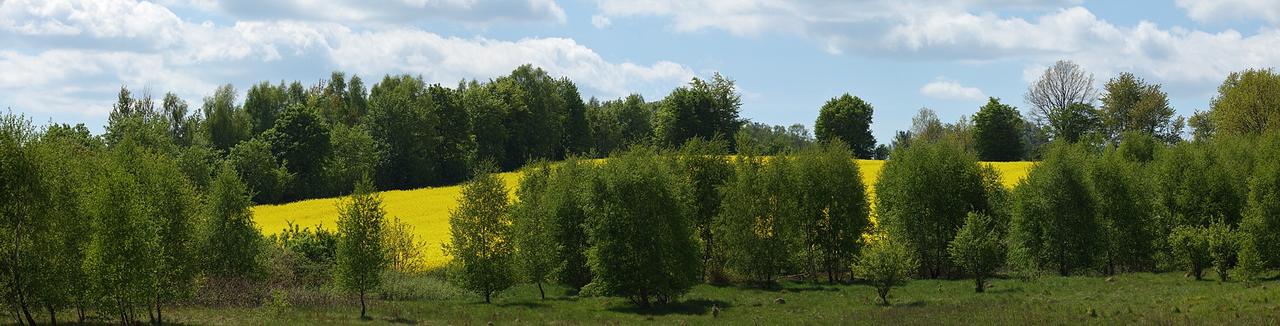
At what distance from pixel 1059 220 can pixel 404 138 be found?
256 ft

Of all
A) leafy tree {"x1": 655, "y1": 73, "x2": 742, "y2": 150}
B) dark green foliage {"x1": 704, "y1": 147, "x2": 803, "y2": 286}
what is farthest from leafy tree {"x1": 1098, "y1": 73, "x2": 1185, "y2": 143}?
dark green foliage {"x1": 704, "y1": 147, "x2": 803, "y2": 286}

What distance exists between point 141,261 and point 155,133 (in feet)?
211

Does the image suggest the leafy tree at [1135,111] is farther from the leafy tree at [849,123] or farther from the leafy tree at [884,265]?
the leafy tree at [884,265]

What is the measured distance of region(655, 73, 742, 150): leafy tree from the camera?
134250mm

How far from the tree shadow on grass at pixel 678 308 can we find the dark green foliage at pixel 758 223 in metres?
7.93

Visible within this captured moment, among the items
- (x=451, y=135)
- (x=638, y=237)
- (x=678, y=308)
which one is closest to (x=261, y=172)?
(x=451, y=135)

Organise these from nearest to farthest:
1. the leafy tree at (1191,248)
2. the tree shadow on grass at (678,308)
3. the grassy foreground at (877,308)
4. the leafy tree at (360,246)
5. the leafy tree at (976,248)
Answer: the grassy foreground at (877,308) < the leafy tree at (360,246) < the tree shadow on grass at (678,308) < the leafy tree at (976,248) < the leafy tree at (1191,248)

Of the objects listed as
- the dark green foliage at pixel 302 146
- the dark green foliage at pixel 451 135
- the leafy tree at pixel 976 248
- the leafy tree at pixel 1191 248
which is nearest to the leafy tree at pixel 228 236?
the leafy tree at pixel 976 248

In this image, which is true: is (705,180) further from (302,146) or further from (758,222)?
(302,146)

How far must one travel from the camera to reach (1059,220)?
6950 cm

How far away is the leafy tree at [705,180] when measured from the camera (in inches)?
2734

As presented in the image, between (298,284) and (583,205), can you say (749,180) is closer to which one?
(583,205)

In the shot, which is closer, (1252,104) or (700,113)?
(1252,104)

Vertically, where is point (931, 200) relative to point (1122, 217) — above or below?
above
